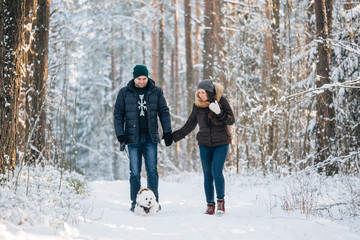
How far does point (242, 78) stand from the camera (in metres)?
10.9

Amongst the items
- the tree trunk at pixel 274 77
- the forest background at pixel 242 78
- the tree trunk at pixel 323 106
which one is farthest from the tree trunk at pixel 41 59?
the tree trunk at pixel 323 106

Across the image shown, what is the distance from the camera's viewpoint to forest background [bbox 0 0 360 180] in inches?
225

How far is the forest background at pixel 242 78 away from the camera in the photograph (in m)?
5.70

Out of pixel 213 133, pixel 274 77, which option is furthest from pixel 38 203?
pixel 274 77

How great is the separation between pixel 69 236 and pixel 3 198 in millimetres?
1021

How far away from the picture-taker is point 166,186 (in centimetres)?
1138

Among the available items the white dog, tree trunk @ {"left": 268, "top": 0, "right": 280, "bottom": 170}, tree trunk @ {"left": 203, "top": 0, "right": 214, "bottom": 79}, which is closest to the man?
the white dog

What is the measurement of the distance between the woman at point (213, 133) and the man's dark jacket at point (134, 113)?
602 millimetres

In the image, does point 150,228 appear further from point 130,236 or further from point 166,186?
point 166,186

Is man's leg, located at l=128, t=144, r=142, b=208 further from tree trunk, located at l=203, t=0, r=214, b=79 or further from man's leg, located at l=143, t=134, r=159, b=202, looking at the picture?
tree trunk, located at l=203, t=0, r=214, b=79

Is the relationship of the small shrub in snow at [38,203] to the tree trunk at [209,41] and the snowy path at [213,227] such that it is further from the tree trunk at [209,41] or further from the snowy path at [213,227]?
the tree trunk at [209,41]

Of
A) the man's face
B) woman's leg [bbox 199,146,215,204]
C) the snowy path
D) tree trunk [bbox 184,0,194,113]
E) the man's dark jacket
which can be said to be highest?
tree trunk [bbox 184,0,194,113]

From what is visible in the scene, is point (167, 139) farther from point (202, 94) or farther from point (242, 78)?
point (242, 78)

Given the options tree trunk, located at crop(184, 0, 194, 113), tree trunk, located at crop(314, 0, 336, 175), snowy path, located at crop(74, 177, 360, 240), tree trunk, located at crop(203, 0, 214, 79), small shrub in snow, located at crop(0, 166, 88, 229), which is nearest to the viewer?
small shrub in snow, located at crop(0, 166, 88, 229)
